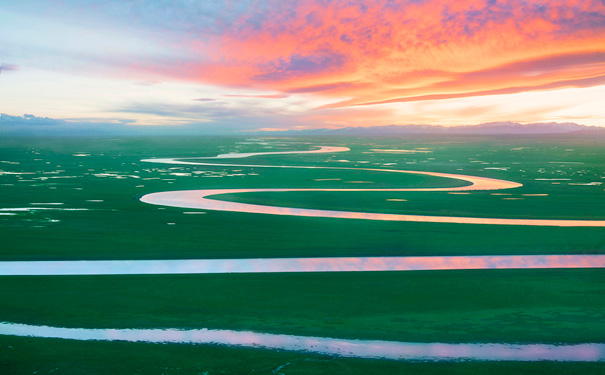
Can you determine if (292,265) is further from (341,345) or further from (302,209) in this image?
(302,209)

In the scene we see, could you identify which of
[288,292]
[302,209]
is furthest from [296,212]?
[288,292]

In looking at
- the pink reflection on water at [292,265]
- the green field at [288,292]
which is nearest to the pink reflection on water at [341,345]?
the green field at [288,292]

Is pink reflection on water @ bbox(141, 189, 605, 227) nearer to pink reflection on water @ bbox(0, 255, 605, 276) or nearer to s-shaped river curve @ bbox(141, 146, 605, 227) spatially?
s-shaped river curve @ bbox(141, 146, 605, 227)

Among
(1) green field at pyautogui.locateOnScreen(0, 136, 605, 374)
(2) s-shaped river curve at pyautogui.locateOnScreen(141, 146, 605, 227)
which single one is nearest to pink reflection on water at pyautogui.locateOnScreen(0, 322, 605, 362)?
(1) green field at pyautogui.locateOnScreen(0, 136, 605, 374)

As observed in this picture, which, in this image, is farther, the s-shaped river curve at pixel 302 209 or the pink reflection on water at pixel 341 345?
the s-shaped river curve at pixel 302 209

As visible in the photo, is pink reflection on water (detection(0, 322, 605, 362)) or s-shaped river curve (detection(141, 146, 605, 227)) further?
s-shaped river curve (detection(141, 146, 605, 227))

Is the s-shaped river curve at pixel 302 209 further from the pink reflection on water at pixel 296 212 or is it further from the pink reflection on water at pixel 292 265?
the pink reflection on water at pixel 292 265
